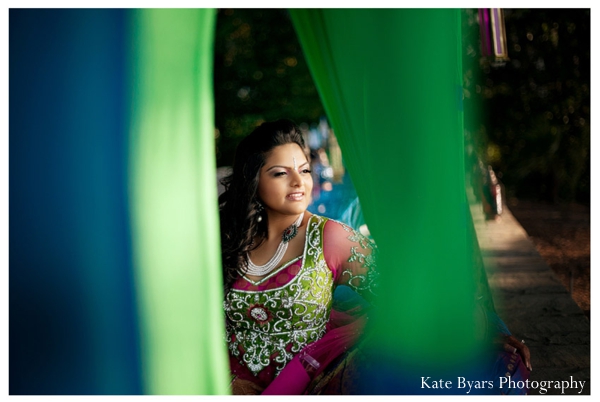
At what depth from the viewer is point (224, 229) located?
8.13 ft

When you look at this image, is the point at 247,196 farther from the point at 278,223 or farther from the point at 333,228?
the point at 333,228

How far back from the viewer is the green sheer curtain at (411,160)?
2090 millimetres

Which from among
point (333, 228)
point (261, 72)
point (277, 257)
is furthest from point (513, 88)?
point (277, 257)

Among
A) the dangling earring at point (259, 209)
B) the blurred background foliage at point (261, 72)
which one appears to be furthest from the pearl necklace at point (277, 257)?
the blurred background foliage at point (261, 72)

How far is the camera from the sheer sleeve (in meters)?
2.31

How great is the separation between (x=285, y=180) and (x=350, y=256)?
1.30 feet

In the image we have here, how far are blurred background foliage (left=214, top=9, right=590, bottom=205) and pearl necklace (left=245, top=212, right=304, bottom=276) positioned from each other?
390 cm

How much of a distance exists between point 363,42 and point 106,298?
1.24m

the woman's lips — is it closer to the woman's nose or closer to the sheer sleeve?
the woman's nose

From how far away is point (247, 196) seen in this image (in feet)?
7.97

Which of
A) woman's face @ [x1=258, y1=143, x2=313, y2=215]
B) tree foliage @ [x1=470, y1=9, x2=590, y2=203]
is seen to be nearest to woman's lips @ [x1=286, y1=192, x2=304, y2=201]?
woman's face @ [x1=258, y1=143, x2=313, y2=215]

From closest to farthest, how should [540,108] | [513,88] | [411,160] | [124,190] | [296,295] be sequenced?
[124,190]
[411,160]
[296,295]
[540,108]
[513,88]

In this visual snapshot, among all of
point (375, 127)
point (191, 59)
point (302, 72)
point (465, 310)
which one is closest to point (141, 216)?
point (191, 59)

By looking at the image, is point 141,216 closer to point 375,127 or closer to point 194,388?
point 194,388
